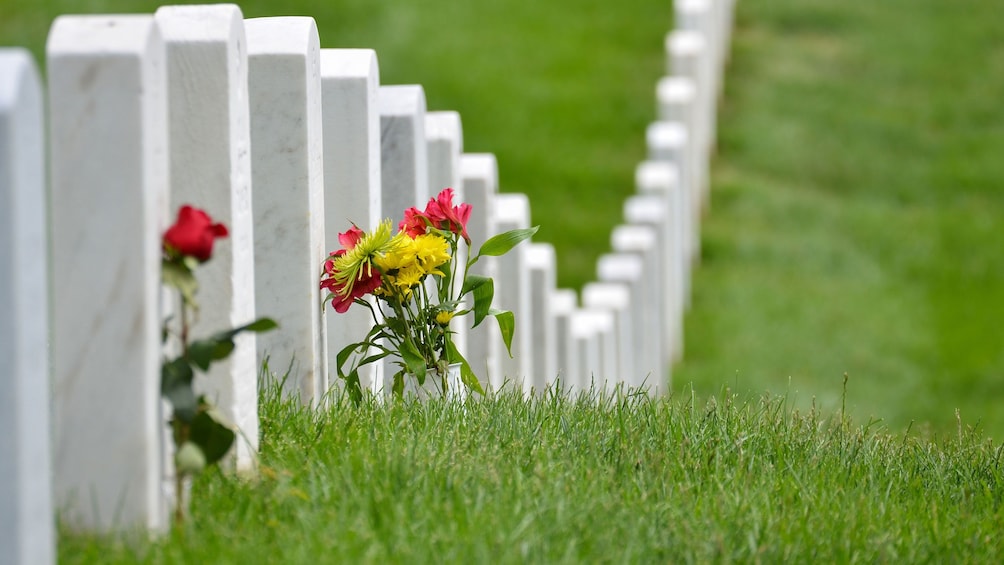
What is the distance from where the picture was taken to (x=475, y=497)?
6.59ft

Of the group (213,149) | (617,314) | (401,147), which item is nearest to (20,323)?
(213,149)

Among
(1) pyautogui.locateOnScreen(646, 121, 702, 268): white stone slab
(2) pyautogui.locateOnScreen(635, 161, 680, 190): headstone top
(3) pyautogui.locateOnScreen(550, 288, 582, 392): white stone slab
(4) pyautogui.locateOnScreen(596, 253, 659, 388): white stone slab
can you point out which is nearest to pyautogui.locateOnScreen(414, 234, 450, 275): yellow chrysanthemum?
(3) pyautogui.locateOnScreen(550, 288, 582, 392): white stone slab

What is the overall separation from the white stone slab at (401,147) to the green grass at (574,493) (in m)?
0.73

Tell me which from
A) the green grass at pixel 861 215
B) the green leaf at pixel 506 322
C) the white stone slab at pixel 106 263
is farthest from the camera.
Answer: the green grass at pixel 861 215

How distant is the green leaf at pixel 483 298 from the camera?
2.68 meters

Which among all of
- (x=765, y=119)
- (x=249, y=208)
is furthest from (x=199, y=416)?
(x=765, y=119)

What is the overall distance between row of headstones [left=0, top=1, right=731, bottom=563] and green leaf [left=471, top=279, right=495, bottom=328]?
324mm

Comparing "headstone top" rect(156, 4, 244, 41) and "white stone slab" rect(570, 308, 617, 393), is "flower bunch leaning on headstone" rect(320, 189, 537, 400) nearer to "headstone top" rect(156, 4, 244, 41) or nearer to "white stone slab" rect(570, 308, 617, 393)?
"headstone top" rect(156, 4, 244, 41)

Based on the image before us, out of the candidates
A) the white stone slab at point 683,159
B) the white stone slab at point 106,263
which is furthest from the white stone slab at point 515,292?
the white stone slab at point 683,159

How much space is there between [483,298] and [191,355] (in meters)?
0.91

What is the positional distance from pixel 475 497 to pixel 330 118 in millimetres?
1107

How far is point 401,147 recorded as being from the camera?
3.11 metres

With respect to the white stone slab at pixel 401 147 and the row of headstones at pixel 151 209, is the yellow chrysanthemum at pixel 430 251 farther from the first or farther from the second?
the white stone slab at pixel 401 147

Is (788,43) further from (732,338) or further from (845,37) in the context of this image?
(732,338)
